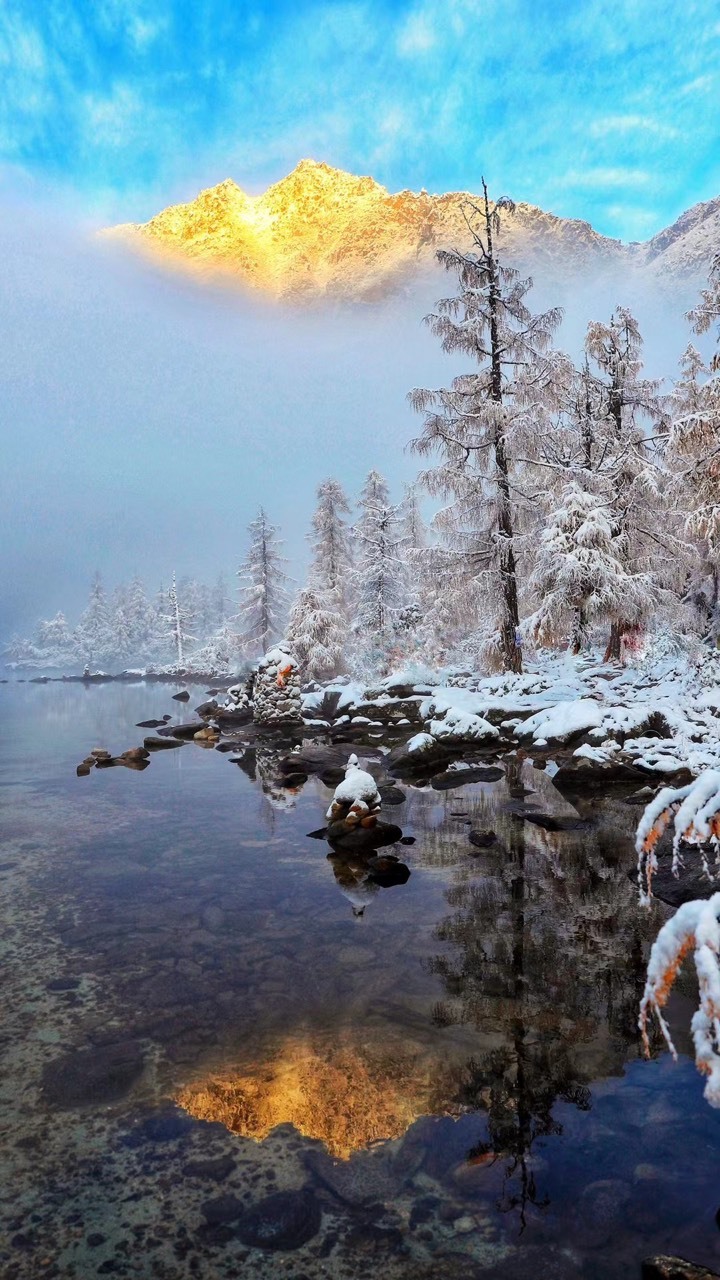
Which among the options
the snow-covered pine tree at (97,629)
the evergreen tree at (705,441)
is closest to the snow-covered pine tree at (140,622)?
the snow-covered pine tree at (97,629)

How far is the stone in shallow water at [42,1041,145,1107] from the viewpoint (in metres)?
4.16

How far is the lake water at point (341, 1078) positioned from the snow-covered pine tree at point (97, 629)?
9360cm

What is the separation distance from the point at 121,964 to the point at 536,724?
13.1 meters

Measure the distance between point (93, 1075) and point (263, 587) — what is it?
1775 inches

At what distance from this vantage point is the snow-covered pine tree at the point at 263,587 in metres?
48.8

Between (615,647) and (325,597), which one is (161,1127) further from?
(325,597)

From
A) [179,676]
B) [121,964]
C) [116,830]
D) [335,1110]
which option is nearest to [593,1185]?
[335,1110]

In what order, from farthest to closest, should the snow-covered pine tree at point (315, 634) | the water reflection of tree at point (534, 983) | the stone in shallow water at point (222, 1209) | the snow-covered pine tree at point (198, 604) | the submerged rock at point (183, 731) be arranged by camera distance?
the snow-covered pine tree at point (198, 604) → the snow-covered pine tree at point (315, 634) → the submerged rock at point (183, 731) → the water reflection of tree at point (534, 983) → the stone in shallow water at point (222, 1209)

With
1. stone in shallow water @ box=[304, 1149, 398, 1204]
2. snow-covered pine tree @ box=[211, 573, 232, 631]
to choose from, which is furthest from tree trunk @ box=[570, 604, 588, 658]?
snow-covered pine tree @ box=[211, 573, 232, 631]

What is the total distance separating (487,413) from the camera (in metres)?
20.4

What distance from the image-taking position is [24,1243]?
121 inches

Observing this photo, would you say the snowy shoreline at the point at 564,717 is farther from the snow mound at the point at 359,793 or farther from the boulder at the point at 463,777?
the snow mound at the point at 359,793

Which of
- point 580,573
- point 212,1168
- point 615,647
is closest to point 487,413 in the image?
point 580,573

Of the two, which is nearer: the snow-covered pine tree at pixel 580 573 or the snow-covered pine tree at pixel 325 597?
Result: the snow-covered pine tree at pixel 580 573
